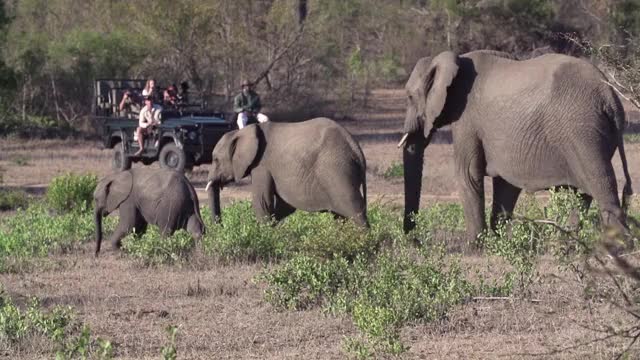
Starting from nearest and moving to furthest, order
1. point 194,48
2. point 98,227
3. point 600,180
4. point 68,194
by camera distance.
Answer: point 600,180 → point 98,227 → point 68,194 → point 194,48

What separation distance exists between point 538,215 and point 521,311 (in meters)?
1.95

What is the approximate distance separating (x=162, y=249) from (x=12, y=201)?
754cm

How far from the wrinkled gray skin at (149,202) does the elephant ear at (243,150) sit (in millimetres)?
922

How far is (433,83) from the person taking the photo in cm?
1359

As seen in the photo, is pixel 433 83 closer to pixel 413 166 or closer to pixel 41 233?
pixel 413 166

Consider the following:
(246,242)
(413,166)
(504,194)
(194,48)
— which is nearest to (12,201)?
(413,166)

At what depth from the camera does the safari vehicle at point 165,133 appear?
2142 centimetres

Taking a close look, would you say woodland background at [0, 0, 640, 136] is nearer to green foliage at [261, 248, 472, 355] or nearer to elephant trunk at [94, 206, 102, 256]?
elephant trunk at [94, 206, 102, 256]

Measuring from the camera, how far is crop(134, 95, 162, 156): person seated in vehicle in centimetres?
2200

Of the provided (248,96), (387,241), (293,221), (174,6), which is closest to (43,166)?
(248,96)

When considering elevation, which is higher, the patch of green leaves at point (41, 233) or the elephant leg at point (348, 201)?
the elephant leg at point (348, 201)

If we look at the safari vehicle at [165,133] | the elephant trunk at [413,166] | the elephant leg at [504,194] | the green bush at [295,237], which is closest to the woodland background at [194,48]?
the safari vehicle at [165,133]

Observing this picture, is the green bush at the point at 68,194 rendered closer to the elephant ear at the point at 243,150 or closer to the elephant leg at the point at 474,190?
the elephant ear at the point at 243,150

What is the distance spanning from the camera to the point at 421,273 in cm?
948
